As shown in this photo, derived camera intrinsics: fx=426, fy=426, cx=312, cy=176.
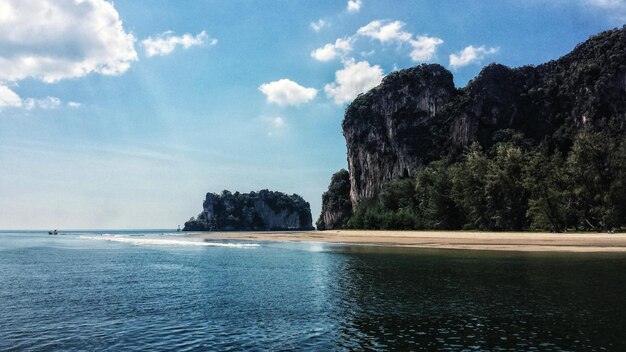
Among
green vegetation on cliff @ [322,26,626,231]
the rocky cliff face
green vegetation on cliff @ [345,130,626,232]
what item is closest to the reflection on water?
green vegetation on cliff @ [345,130,626,232]

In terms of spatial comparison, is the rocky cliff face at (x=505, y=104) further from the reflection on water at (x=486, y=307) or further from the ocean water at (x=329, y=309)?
the ocean water at (x=329, y=309)

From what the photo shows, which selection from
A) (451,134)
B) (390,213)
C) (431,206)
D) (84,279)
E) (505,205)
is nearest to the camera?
(84,279)

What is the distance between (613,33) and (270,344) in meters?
157

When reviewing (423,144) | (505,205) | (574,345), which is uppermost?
(423,144)

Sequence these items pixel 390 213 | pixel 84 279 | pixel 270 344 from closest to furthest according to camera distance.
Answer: pixel 270 344, pixel 84 279, pixel 390 213

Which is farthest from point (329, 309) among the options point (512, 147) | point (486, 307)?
point (512, 147)

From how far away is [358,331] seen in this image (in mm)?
20953

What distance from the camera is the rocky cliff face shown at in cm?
12862

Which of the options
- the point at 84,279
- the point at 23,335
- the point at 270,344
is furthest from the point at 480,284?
the point at 84,279

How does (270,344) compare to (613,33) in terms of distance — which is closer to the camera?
(270,344)

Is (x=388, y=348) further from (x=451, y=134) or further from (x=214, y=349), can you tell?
(x=451, y=134)

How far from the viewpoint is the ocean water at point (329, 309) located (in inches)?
758

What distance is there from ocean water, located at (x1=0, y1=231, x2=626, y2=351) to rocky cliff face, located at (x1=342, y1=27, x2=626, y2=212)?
107 metres

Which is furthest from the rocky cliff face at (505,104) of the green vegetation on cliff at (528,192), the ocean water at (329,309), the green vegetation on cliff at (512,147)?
the ocean water at (329,309)
